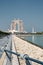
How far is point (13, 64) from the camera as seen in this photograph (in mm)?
6344

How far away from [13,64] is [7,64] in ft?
1.35

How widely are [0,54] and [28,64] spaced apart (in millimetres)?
3840

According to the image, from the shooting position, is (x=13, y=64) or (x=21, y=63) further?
A: (x=21, y=63)

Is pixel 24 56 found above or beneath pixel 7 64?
above

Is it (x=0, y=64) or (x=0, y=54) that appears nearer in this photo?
(x=0, y=64)

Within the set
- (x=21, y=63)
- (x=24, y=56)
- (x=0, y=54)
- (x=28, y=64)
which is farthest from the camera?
(x=0, y=54)

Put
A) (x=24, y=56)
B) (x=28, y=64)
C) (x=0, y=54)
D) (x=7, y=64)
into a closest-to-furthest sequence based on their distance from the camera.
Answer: (x=24, y=56) < (x=28, y=64) < (x=7, y=64) < (x=0, y=54)

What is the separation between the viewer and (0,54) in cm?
828

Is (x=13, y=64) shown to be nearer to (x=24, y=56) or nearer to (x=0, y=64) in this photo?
(x=0, y=64)

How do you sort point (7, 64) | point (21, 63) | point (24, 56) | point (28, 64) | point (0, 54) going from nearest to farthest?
point (24, 56)
point (28, 64)
point (7, 64)
point (21, 63)
point (0, 54)

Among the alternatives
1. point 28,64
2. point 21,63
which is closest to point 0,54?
point 21,63

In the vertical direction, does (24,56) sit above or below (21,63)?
above

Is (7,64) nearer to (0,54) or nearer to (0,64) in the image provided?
(0,64)

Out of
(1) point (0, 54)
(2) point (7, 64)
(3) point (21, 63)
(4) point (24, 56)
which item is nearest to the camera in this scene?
(4) point (24, 56)
